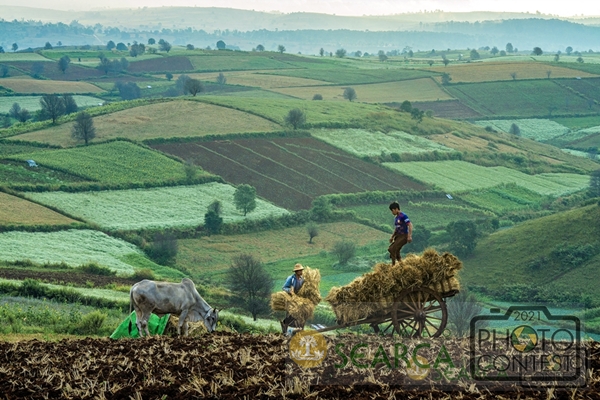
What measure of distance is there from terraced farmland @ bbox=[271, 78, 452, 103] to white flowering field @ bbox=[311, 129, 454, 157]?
36331 mm

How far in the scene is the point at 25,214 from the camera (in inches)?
2869

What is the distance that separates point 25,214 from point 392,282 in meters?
59.4

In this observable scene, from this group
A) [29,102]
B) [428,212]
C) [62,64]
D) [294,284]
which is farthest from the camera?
[62,64]

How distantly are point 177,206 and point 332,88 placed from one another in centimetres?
9424

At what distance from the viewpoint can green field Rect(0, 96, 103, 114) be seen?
151 metres

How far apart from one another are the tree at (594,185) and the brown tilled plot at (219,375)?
94.1 metres

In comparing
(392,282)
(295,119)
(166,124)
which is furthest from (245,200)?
(392,282)

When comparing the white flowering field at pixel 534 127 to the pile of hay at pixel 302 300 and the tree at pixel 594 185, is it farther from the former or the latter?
the pile of hay at pixel 302 300

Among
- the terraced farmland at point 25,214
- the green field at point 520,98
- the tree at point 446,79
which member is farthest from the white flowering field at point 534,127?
the terraced farmland at point 25,214

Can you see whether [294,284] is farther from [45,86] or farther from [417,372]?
[45,86]

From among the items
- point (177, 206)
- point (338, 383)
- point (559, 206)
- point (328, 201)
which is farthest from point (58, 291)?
point (559, 206)

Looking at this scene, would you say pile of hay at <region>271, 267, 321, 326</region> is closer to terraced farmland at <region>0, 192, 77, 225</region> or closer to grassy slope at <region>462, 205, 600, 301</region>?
grassy slope at <region>462, 205, 600, 301</region>

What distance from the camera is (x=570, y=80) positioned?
18075cm

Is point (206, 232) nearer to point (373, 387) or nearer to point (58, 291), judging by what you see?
point (58, 291)
